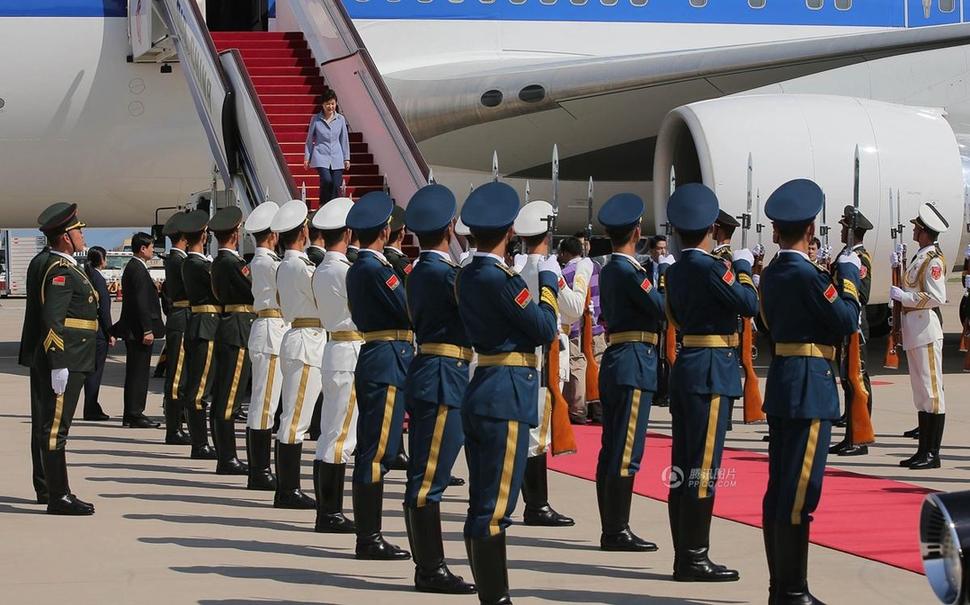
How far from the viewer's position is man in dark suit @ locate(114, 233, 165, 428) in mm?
10836

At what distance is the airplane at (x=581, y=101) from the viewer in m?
13.3

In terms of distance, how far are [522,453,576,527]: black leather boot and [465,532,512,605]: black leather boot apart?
1928 mm

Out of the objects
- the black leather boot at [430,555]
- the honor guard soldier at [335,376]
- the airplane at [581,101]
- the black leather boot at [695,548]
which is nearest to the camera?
the black leather boot at [430,555]

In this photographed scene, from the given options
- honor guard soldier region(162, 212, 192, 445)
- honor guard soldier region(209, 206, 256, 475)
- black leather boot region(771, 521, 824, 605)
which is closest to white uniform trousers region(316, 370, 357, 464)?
honor guard soldier region(209, 206, 256, 475)

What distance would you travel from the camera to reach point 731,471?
332 inches

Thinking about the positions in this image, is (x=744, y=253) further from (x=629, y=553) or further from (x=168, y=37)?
(x=168, y=37)

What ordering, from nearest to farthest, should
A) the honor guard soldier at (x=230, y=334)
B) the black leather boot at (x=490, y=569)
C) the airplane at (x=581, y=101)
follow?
1. the black leather boot at (x=490, y=569)
2. the honor guard soldier at (x=230, y=334)
3. the airplane at (x=581, y=101)

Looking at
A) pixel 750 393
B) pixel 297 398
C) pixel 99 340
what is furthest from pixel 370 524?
pixel 99 340

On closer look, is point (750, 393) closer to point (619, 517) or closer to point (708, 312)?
point (619, 517)

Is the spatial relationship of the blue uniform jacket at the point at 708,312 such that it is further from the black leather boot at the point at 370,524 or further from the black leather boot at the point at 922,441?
the black leather boot at the point at 922,441

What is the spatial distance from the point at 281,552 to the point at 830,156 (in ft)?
27.9

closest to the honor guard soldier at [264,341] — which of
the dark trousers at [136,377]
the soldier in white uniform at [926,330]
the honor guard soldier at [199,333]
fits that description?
the honor guard soldier at [199,333]

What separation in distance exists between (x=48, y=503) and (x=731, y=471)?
156 inches

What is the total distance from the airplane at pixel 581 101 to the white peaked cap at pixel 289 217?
643cm
